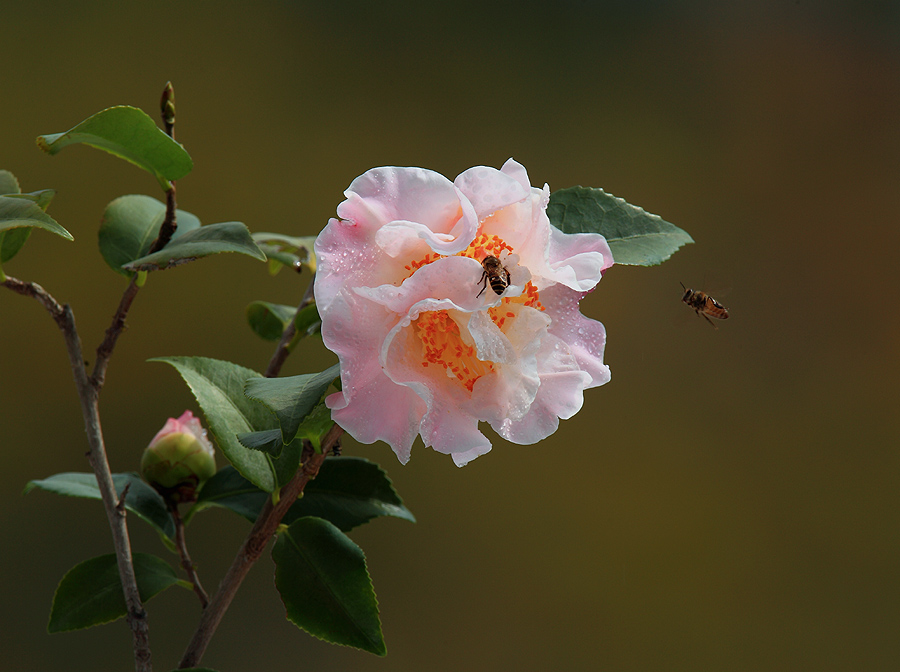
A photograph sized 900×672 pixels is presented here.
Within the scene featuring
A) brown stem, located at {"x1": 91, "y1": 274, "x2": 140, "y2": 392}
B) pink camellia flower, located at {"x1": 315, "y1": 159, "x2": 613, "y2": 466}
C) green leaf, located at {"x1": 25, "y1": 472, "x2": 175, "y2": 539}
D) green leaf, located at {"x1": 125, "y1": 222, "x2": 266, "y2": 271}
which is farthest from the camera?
green leaf, located at {"x1": 25, "y1": 472, "x2": 175, "y2": 539}

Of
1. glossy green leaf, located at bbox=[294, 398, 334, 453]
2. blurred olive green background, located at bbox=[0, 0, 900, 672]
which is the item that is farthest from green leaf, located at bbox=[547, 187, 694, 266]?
blurred olive green background, located at bbox=[0, 0, 900, 672]

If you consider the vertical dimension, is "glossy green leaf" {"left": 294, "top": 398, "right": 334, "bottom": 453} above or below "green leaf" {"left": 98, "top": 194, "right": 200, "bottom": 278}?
above

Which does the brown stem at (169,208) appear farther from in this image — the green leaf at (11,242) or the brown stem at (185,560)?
the brown stem at (185,560)

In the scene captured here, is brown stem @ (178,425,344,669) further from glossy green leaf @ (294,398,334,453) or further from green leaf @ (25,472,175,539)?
green leaf @ (25,472,175,539)

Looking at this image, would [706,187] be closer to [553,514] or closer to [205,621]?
[553,514]

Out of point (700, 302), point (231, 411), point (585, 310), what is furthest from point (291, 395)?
point (585, 310)

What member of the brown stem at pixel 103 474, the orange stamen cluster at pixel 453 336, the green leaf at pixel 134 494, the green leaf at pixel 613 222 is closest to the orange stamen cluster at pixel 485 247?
the orange stamen cluster at pixel 453 336

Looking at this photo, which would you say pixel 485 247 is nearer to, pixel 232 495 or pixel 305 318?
pixel 305 318
